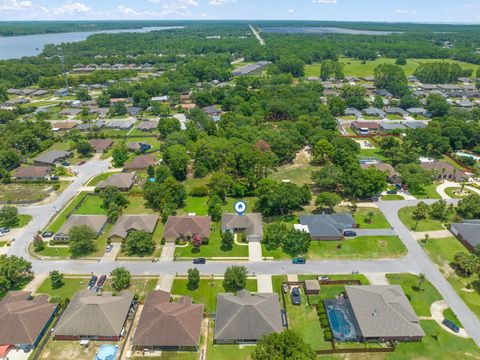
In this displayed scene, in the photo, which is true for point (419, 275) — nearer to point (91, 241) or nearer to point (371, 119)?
point (91, 241)

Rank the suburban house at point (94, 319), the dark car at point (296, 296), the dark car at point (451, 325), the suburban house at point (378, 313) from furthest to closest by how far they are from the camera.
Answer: the dark car at point (296, 296) → the dark car at point (451, 325) → the suburban house at point (94, 319) → the suburban house at point (378, 313)

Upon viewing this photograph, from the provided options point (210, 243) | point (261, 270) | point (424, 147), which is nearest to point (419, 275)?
point (261, 270)

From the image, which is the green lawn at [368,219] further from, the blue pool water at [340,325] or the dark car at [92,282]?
the dark car at [92,282]

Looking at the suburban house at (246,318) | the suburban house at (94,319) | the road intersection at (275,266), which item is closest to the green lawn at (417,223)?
the road intersection at (275,266)

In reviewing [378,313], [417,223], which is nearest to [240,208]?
[378,313]

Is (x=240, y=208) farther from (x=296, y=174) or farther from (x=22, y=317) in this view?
(x=22, y=317)

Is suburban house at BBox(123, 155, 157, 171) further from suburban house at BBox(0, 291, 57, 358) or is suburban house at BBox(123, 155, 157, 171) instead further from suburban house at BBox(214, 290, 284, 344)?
suburban house at BBox(214, 290, 284, 344)

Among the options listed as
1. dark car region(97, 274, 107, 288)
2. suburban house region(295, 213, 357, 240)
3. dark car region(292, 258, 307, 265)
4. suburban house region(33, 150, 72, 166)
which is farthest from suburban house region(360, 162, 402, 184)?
suburban house region(33, 150, 72, 166)
